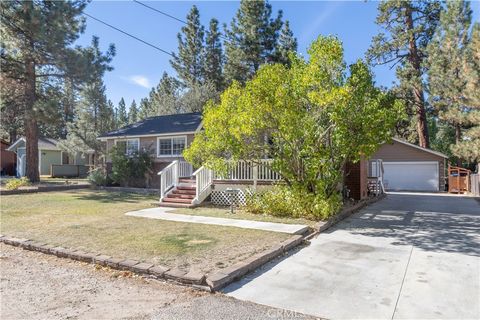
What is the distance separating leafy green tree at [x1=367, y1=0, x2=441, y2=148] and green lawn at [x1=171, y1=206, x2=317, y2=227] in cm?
2283

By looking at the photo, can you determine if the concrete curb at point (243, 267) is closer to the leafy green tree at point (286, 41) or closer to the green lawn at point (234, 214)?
the green lawn at point (234, 214)

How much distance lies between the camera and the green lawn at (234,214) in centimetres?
883

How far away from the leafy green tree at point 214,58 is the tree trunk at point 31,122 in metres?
18.1

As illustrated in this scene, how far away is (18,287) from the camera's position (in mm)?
4539

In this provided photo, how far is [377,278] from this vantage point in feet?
15.5

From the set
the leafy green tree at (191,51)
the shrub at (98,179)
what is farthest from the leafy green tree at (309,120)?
the leafy green tree at (191,51)

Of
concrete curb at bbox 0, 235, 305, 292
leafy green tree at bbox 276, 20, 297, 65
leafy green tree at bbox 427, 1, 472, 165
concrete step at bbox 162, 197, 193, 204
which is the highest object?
leafy green tree at bbox 276, 20, 297, 65

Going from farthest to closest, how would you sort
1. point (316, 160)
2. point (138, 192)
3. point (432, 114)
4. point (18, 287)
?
1. point (432, 114)
2. point (138, 192)
3. point (316, 160)
4. point (18, 287)

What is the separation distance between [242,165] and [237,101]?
3.66 m

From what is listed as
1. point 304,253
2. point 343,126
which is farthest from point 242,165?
point 304,253

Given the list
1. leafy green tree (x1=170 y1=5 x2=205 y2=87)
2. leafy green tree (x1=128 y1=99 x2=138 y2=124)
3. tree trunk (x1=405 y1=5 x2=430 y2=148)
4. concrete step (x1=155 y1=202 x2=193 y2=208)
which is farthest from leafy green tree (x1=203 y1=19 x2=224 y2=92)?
leafy green tree (x1=128 y1=99 x2=138 y2=124)

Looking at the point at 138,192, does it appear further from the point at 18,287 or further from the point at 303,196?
the point at 18,287

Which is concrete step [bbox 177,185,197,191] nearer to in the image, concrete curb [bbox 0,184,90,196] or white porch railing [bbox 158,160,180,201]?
white porch railing [bbox 158,160,180,201]

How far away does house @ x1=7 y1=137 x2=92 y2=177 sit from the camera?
30.5 metres
